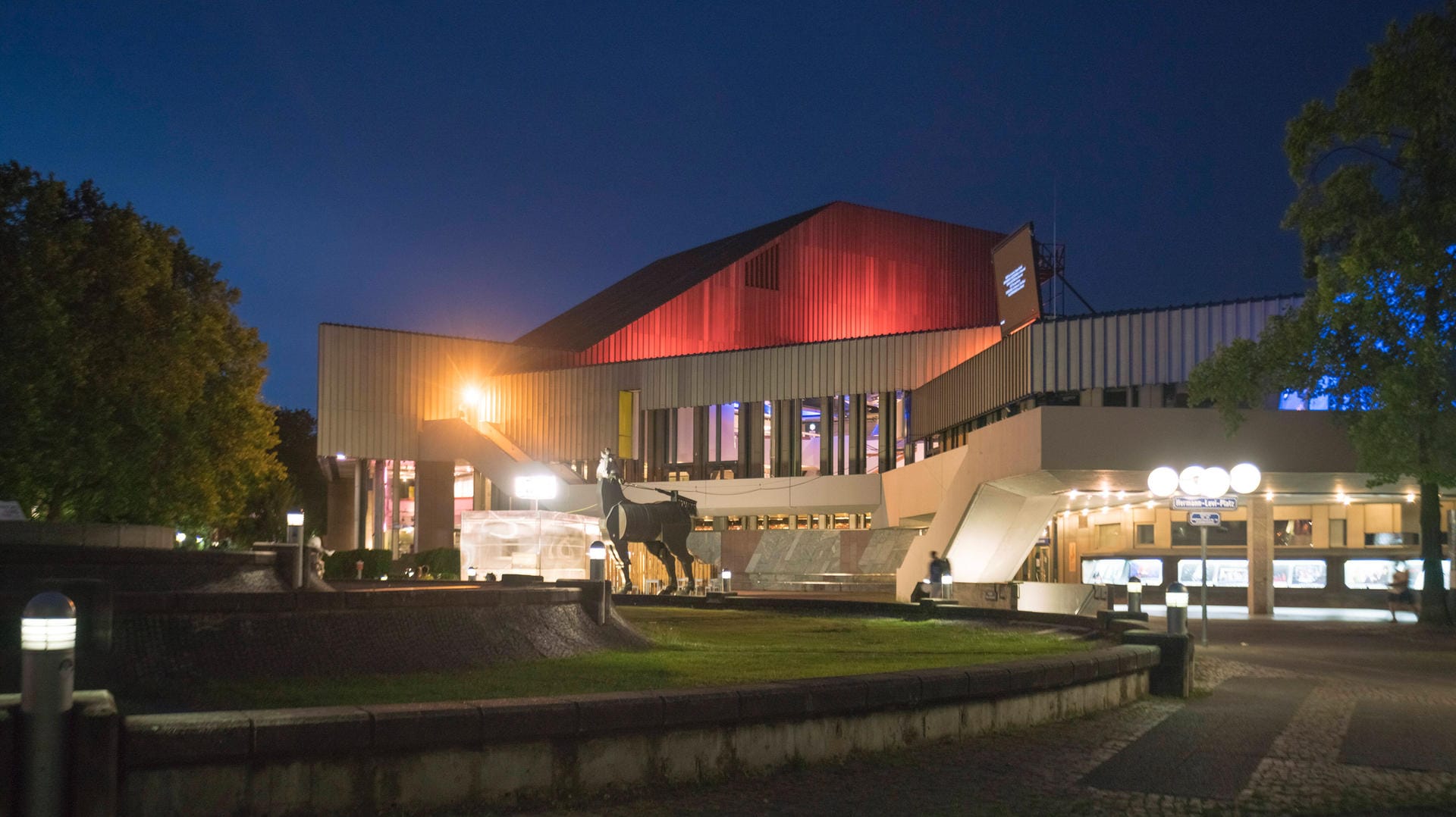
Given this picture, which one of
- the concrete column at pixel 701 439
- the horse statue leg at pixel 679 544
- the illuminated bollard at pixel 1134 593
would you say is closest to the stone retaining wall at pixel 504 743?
the illuminated bollard at pixel 1134 593

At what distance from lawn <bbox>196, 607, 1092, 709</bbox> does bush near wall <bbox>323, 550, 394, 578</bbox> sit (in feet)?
97.5

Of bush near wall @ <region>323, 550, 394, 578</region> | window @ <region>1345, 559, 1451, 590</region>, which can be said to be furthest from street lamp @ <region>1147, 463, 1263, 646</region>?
bush near wall @ <region>323, 550, 394, 578</region>

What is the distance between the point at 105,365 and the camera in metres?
29.6

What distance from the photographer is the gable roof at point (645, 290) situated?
225 feet

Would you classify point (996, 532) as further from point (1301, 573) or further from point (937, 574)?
point (1301, 573)

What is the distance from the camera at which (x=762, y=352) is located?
5944 cm

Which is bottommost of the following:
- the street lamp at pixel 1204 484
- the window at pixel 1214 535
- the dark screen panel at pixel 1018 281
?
the window at pixel 1214 535

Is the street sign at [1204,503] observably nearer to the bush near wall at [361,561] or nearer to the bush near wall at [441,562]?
the bush near wall at [441,562]

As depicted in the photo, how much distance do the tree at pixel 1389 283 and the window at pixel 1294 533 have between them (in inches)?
321

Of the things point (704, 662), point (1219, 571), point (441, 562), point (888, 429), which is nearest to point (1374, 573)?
point (1219, 571)

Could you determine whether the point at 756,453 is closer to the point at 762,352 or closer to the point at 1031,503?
the point at 762,352

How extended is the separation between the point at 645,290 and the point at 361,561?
30911 millimetres

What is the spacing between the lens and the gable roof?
68.5 meters

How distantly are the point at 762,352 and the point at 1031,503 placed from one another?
24110 mm
